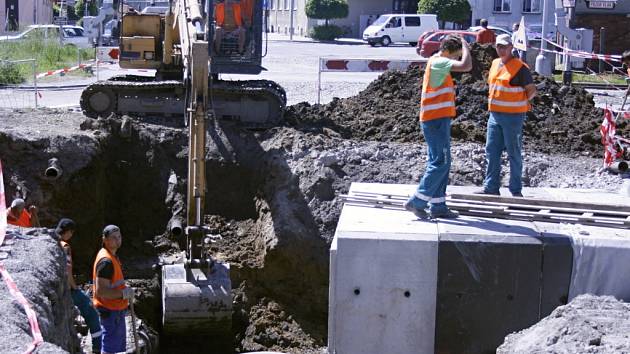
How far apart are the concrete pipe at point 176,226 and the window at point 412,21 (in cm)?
3831

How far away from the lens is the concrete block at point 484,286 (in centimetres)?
925

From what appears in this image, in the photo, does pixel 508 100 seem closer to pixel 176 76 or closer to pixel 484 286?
pixel 484 286

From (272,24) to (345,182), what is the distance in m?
63.8

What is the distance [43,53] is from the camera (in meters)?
31.5

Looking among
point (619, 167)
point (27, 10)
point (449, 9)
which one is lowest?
point (619, 167)

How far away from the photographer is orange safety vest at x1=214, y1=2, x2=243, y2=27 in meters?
17.6

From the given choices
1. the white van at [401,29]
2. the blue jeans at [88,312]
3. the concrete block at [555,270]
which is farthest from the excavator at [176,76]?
the white van at [401,29]

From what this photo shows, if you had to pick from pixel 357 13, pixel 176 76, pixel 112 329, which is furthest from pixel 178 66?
pixel 357 13

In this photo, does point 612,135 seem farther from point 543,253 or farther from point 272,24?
point 272,24

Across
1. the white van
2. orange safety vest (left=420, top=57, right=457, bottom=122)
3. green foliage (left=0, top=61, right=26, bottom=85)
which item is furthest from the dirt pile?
the white van

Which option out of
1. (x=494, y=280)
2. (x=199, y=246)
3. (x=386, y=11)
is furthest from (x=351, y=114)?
(x=386, y=11)

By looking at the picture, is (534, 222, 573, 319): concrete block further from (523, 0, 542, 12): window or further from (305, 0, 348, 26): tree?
(305, 0, 348, 26): tree

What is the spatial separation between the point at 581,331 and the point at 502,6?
53.4 m

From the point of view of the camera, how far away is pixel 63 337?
29.3 ft
